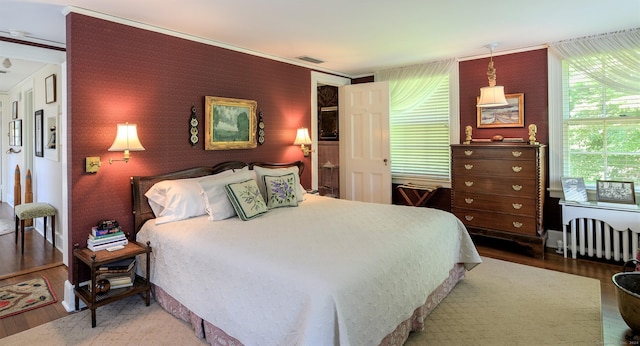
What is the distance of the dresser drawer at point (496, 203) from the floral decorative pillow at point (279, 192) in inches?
83.7

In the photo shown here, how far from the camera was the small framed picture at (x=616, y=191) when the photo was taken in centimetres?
367

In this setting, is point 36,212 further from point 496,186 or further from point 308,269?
point 496,186

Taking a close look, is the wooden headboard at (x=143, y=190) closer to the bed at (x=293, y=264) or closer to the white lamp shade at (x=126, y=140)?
the bed at (x=293, y=264)

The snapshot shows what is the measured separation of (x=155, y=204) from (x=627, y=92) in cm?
486

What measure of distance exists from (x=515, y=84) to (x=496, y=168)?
1.14 m

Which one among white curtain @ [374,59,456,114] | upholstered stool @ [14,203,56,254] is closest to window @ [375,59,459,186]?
white curtain @ [374,59,456,114]

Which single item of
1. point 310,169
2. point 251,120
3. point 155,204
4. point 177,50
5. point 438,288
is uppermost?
point 177,50

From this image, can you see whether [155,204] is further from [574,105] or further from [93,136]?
[574,105]

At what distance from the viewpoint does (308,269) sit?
1.92 meters

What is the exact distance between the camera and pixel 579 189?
3.94m

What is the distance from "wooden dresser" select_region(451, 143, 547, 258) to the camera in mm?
3914

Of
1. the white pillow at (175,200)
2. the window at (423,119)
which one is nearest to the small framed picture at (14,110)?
the white pillow at (175,200)

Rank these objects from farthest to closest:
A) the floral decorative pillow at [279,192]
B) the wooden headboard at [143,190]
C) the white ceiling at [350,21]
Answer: the floral decorative pillow at [279,192] < the wooden headboard at [143,190] < the white ceiling at [350,21]

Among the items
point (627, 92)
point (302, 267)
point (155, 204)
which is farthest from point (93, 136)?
point (627, 92)
